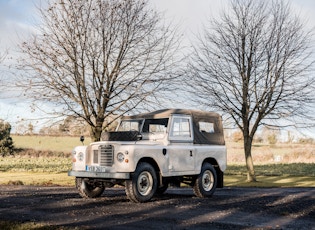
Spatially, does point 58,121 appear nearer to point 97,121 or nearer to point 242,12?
point 97,121

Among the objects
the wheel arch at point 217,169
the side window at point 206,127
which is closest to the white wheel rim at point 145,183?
the side window at point 206,127

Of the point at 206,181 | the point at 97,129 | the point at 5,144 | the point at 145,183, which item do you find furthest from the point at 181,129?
the point at 5,144

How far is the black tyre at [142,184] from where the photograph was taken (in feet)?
36.2

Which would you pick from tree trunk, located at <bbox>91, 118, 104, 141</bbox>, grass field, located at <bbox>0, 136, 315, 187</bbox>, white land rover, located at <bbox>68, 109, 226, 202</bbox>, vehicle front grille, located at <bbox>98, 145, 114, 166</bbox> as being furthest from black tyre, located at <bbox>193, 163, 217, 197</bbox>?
tree trunk, located at <bbox>91, 118, 104, 141</bbox>

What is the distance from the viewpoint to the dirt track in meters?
8.19

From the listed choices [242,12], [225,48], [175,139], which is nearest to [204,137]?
[175,139]

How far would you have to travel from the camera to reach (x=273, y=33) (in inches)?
917

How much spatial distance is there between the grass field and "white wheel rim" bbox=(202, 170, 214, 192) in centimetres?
781

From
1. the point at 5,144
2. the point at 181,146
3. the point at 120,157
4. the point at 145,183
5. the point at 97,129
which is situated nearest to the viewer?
the point at 120,157

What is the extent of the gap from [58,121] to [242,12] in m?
12.0

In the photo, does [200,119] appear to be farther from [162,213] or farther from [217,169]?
[162,213]

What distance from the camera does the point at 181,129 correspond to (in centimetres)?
1273

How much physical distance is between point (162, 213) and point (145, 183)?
2032 millimetres

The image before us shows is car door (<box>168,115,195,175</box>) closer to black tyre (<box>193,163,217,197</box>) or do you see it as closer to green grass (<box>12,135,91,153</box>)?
black tyre (<box>193,163,217,197</box>)
